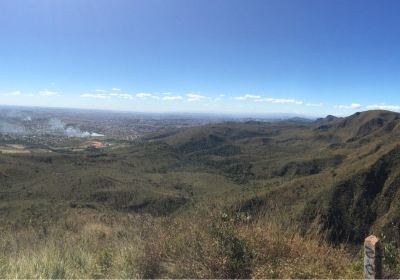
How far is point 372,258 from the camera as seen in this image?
4.40m

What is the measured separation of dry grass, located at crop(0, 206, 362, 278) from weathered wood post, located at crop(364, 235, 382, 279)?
0.86 meters

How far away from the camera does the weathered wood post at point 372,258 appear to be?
4.36 meters

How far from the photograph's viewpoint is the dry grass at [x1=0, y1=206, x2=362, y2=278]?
561 cm

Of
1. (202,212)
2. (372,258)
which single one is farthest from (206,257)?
(372,258)

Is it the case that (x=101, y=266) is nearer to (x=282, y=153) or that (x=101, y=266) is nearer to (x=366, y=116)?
(x=282, y=153)

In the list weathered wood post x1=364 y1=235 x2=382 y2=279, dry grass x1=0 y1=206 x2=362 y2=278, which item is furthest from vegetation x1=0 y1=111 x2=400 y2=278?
weathered wood post x1=364 y1=235 x2=382 y2=279

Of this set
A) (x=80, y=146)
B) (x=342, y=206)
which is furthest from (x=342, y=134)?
(x=342, y=206)

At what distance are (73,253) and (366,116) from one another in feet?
589

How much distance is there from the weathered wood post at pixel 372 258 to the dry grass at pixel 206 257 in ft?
2.83

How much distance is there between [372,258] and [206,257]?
225cm

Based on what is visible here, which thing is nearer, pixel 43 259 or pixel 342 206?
pixel 43 259

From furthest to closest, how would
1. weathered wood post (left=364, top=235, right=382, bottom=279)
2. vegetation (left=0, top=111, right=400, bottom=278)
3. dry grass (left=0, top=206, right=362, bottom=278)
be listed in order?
vegetation (left=0, top=111, right=400, bottom=278) < dry grass (left=0, top=206, right=362, bottom=278) < weathered wood post (left=364, top=235, right=382, bottom=279)

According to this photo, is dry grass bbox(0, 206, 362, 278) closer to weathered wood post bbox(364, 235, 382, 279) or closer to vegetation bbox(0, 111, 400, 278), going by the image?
vegetation bbox(0, 111, 400, 278)

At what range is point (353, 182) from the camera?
5222cm
